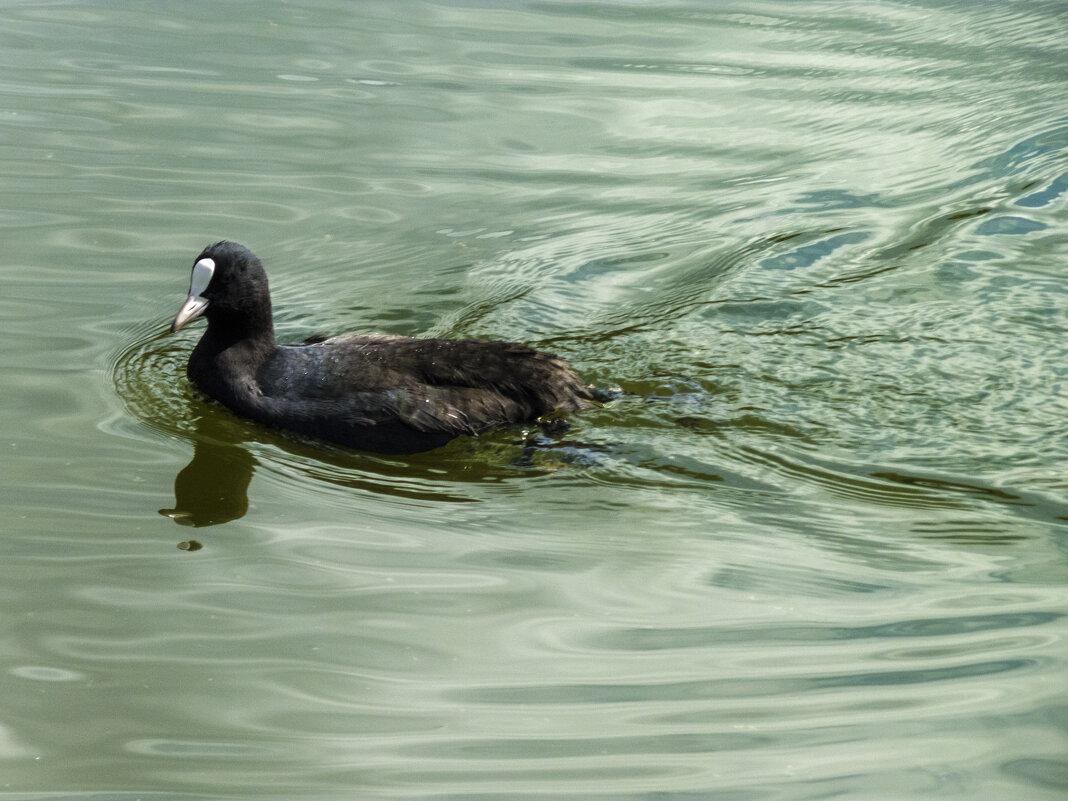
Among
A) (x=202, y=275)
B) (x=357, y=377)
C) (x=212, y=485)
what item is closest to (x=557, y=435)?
(x=357, y=377)

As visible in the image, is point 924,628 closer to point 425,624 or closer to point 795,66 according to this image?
point 425,624

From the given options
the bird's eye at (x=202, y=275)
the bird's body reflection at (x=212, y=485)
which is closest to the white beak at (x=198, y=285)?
the bird's eye at (x=202, y=275)

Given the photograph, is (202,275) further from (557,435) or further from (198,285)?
(557,435)

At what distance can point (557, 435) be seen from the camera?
576 cm

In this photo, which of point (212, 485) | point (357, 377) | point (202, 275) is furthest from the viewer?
point (202, 275)

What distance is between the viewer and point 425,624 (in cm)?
427

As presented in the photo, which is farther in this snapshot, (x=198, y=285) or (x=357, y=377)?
(x=198, y=285)

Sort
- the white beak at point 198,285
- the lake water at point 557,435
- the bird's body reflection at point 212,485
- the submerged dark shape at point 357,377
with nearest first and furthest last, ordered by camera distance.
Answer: the lake water at point 557,435
the bird's body reflection at point 212,485
the submerged dark shape at point 357,377
the white beak at point 198,285

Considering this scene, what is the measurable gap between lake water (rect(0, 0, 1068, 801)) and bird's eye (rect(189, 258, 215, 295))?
21.8 inches

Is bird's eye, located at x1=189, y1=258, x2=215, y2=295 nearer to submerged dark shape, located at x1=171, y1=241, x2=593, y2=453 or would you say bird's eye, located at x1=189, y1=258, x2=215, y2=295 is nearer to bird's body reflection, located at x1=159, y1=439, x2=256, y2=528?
submerged dark shape, located at x1=171, y1=241, x2=593, y2=453

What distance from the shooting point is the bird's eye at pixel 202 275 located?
5844mm

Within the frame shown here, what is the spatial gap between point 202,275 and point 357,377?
90 cm

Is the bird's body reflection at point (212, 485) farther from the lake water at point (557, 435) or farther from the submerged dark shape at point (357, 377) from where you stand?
the submerged dark shape at point (357, 377)

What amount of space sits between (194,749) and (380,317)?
150 inches
